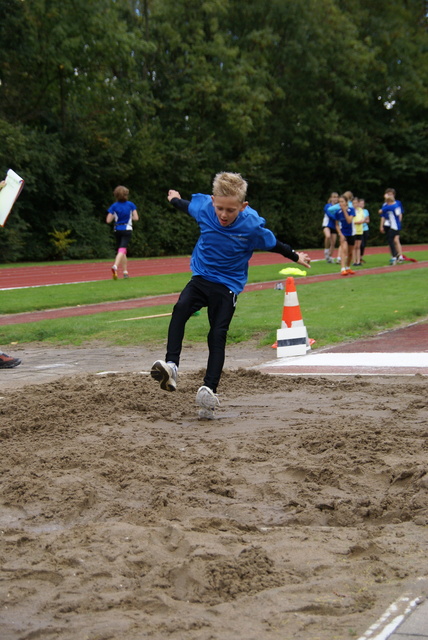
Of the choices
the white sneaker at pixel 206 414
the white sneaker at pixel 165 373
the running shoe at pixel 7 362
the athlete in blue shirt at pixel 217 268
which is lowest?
the running shoe at pixel 7 362

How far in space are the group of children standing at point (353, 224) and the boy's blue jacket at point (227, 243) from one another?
1451 centimetres

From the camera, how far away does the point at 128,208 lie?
68.4 ft

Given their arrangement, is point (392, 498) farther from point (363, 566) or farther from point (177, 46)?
point (177, 46)

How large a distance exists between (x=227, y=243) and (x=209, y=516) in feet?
10.1

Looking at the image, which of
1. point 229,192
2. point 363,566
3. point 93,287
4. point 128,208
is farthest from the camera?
point 128,208

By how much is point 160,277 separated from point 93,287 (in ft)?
10.4

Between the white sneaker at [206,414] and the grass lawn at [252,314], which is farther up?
the grass lawn at [252,314]

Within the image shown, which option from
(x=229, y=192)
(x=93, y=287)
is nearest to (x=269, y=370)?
(x=229, y=192)

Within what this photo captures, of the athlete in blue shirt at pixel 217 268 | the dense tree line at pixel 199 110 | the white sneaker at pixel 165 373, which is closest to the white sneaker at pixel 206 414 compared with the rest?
the athlete in blue shirt at pixel 217 268

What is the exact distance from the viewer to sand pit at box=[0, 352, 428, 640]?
315cm

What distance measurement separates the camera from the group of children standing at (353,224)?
21.9 meters

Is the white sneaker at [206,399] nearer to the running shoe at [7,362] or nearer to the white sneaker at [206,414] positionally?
the white sneaker at [206,414]

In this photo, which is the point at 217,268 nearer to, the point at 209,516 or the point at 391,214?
the point at 209,516

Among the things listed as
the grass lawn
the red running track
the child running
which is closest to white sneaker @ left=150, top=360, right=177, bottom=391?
the grass lawn
